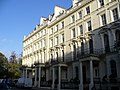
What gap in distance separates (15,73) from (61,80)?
38277 millimetres

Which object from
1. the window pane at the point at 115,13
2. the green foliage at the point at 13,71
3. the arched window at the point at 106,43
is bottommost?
the green foliage at the point at 13,71

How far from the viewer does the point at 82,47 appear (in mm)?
31484

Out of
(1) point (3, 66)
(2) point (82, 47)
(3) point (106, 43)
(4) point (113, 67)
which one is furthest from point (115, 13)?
(1) point (3, 66)

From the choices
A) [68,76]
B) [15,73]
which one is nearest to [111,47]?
[68,76]

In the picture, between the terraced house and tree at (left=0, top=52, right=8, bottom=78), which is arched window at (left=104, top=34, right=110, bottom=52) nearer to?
the terraced house

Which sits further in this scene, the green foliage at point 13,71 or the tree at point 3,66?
the green foliage at point 13,71

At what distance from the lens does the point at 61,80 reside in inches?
1351

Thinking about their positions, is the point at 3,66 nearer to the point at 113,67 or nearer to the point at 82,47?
the point at 82,47

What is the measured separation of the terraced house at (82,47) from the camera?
84.2 feet

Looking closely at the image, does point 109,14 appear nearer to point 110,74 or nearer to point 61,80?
point 110,74

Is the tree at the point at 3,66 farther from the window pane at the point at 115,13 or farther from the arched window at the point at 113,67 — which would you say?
the window pane at the point at 115,13

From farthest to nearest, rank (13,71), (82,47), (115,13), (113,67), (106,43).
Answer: (13,71), (82,47), (106,43), (115,13), (113,67)

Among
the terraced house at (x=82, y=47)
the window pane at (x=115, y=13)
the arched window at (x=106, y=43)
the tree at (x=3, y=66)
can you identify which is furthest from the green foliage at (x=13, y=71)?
the window pane at (x=115, y=13)

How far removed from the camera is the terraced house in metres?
25.7
